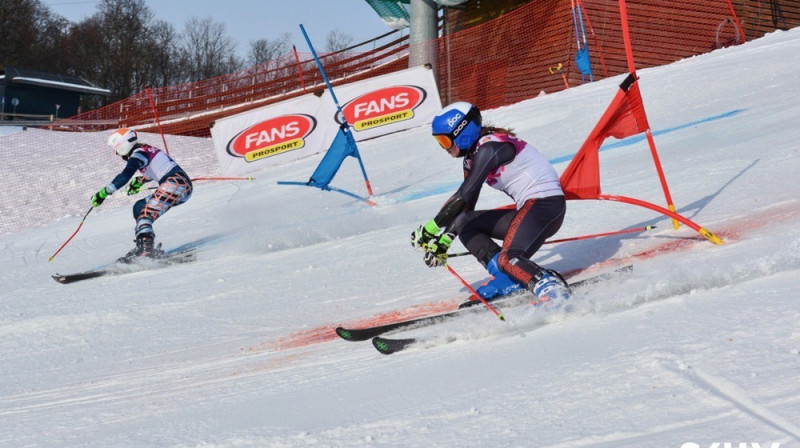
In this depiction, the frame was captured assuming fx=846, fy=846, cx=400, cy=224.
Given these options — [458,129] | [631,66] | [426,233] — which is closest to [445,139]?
[458,129]

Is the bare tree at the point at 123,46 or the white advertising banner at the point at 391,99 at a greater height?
the bare tree at the point at 123,46

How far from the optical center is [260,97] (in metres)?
25.3

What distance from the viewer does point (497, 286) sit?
524 centimetres

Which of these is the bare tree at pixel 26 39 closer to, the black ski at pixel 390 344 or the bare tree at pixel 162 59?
the bare tree at pixel 162 59

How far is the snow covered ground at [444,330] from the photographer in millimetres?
3117

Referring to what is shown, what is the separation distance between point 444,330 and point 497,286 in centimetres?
68

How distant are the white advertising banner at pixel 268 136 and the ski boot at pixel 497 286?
12.5 m

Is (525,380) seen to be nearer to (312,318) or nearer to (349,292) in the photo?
(312,318)

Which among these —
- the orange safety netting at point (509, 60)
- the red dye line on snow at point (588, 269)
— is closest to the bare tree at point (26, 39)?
the orange safety netting at point (509, 60)

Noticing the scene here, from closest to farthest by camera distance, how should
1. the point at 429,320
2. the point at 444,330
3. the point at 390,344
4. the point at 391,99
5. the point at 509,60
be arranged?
the point at 390,344
the point at 444,330
the point at 429,320
the point at 391,99
the point at 509,60

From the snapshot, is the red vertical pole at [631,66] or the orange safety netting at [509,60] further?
the orange safety netting at [509,60]

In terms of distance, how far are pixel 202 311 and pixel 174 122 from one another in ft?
59.8

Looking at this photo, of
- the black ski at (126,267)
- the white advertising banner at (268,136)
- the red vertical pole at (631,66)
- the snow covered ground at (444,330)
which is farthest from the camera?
the white advertising banner at (268,136)

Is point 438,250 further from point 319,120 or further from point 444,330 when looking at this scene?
point 319,120
